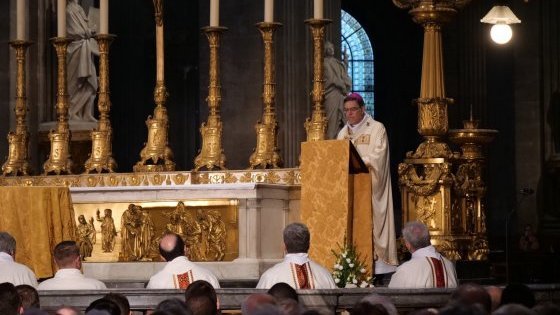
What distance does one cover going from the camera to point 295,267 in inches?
427

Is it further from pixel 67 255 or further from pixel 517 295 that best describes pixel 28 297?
pixel 517 295

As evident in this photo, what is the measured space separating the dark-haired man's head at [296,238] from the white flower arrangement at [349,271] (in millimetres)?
1379

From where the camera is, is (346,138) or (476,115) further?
(476,115)

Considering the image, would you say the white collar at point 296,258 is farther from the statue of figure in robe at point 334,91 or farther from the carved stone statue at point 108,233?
the statue of figure in robe at point 334,91

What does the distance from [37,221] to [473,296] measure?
6424 millimetres

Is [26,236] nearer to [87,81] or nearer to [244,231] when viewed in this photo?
[244,231]

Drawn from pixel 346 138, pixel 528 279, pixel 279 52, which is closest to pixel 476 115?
pixel 528 279

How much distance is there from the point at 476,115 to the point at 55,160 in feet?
46.0

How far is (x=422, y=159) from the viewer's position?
14164 mm

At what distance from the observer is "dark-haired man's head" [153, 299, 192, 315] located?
291 inches

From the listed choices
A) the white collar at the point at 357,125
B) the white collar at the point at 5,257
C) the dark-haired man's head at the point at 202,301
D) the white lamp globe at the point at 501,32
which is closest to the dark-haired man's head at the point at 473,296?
the dark-haired man's head at the point at 202,301

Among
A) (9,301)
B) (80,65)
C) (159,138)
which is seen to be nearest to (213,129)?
(159,138)

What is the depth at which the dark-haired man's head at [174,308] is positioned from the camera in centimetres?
739

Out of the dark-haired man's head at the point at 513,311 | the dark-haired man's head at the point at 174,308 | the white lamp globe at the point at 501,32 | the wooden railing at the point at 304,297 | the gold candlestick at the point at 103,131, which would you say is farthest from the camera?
the white lamp globe at the point at 501,32
